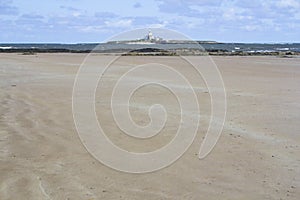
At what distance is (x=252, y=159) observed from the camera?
7.11 m

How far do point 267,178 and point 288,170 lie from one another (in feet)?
1.83

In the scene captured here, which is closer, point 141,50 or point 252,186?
point 252,186

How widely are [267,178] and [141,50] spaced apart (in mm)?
56926

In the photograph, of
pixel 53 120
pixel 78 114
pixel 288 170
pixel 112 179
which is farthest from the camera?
pixel 78 114

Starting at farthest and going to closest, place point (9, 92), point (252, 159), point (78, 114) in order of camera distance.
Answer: point (9, 92)
point (78, 114)
point (252, 159)

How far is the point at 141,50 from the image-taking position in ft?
205

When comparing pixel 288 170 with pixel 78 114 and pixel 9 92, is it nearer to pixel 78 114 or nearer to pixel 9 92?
pixel 78 114

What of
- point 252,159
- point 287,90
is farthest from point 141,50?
point 252,159

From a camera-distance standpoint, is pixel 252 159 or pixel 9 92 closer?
pixel 252 159

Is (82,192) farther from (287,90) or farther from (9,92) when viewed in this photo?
(287,90)

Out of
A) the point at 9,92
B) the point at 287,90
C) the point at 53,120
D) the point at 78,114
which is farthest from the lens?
the point at 287,90

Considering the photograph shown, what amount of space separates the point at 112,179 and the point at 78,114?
4972mm

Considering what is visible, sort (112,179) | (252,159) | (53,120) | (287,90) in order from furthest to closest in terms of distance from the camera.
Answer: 1. (287,90)
2. (53,120)
3. (252,159)
4. (112,179)

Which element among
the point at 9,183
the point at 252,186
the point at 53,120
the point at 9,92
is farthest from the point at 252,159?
the point at 9,92
